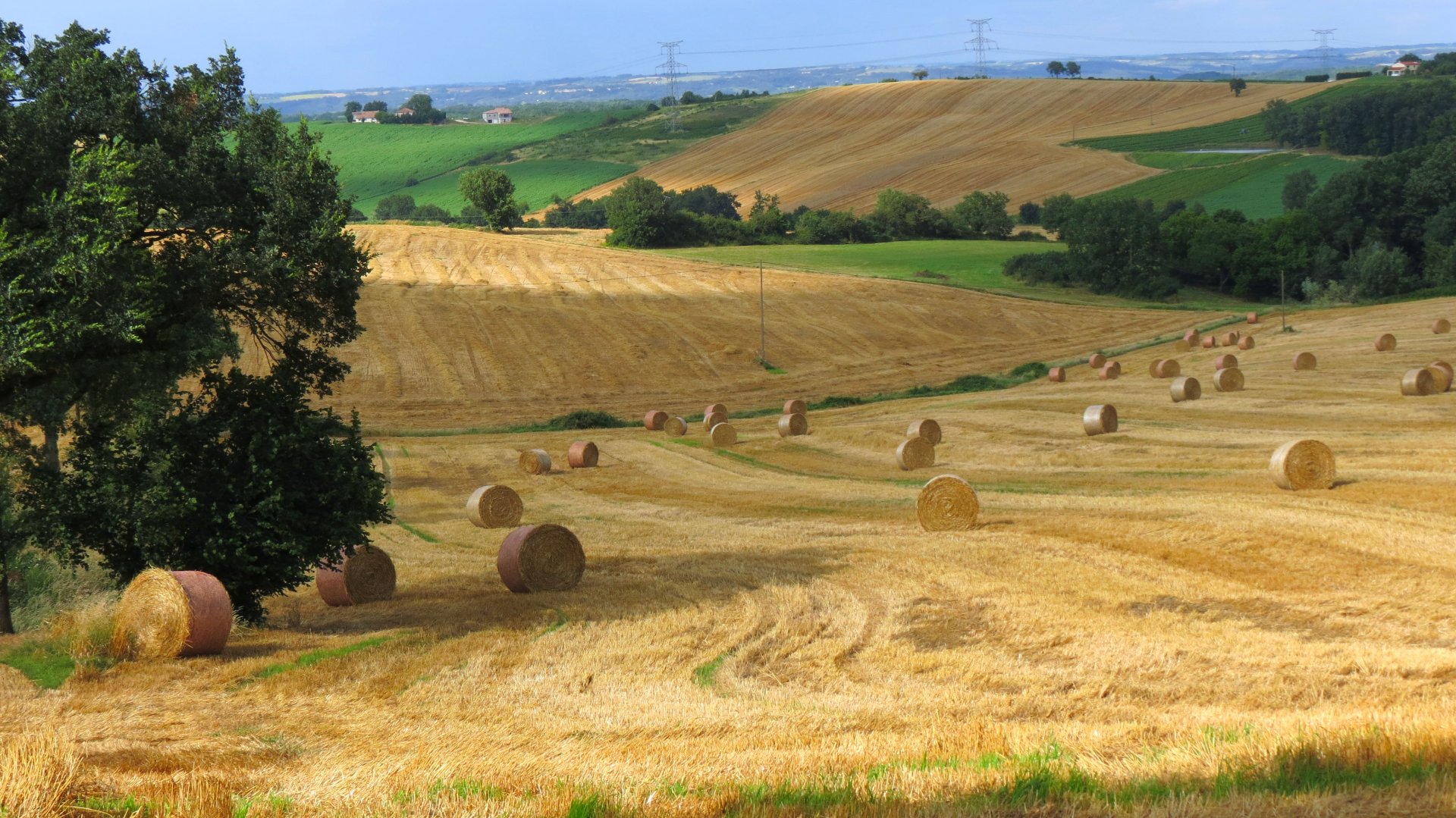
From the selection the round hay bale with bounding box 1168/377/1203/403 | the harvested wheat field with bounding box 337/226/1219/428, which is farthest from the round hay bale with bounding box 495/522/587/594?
the harvested wheat field with bounding box 337/226/1219/428

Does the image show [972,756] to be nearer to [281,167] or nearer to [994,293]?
[281,167]

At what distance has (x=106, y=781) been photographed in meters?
8.77

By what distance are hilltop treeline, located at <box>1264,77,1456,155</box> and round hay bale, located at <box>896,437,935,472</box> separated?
8534cm

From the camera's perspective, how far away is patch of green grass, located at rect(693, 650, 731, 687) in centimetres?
1439

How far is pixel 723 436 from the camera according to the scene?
133ft

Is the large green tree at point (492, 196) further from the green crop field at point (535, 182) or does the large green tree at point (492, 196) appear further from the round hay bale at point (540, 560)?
the round hay bale at point (540, 560)

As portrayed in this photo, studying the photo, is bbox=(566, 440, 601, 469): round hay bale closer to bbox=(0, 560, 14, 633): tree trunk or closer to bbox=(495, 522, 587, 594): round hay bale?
bbox=(495, 522, 587, 594): round hay bale

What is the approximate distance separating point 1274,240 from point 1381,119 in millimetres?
36776

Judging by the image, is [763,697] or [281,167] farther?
[281,167]

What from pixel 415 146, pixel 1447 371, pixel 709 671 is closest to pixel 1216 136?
pixel 415 146

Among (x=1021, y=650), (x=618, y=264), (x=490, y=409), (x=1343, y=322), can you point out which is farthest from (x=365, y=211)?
(x=1021, y=650)

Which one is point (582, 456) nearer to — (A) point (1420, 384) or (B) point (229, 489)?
(B) point (229, 489)

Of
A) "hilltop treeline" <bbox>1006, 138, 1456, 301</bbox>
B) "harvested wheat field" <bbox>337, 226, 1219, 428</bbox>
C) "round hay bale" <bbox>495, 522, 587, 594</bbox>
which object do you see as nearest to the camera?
"round hay bale" <bbox>495, 522, 587, 594</bbox>

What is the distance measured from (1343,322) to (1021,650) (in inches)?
2013
